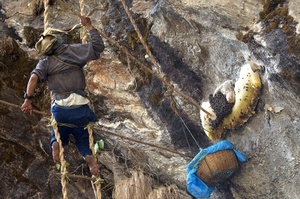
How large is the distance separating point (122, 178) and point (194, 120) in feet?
3.75

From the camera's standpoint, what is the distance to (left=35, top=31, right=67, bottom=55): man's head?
4.57 m

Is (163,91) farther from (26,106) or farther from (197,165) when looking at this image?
(26,106)

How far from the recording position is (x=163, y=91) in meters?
5.65

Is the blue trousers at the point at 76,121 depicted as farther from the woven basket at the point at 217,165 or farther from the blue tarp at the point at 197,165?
the woven basket at the point at 217,165

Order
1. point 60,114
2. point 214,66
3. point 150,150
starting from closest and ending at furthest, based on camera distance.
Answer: point 60,114 → point 214,66 → point 150,150

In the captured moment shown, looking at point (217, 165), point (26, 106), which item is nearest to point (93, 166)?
point (26, 106)

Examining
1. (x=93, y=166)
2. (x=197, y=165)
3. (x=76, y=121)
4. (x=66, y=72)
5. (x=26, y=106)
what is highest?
(x=66, y=72)

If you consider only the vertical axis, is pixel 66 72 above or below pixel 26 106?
above

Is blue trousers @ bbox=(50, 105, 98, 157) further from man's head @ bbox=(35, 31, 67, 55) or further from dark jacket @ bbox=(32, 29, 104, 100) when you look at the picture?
man's head @ bbox=(35, 31, 67, 55)

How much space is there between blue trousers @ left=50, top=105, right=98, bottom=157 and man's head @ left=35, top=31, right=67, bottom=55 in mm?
519

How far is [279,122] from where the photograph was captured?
4.63 meters

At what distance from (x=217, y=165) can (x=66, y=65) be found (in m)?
1.71

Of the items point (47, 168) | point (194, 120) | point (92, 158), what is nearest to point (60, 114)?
point (92, 158)

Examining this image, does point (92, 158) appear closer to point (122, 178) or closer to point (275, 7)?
point (122, 178)
